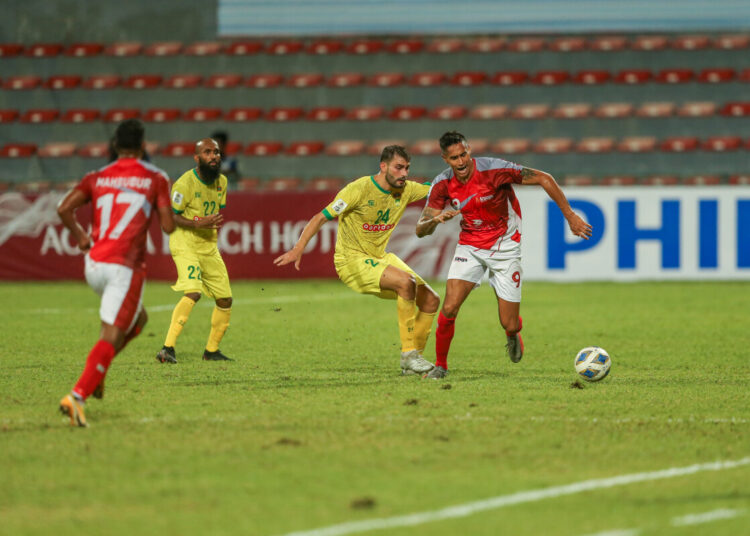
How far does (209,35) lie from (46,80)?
4042mm

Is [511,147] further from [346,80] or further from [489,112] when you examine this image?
[346,80]

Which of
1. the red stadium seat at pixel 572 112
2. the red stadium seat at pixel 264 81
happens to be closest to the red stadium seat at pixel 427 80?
the red stadium seat at pixel 572 112

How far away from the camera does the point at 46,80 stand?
24938 mm

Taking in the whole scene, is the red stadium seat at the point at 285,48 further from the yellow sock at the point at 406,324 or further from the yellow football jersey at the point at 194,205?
the yellow sock at the point at 406,324

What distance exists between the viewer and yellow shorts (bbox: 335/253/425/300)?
28.8ft

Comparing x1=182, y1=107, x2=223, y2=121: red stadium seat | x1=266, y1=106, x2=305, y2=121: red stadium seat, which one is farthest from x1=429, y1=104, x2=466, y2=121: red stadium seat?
x1=182, y1=107, x2=223, y2=121: red stadium seat

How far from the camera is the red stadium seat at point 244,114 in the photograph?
23625 mm

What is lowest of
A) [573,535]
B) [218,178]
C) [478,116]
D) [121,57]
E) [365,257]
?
[573,535]

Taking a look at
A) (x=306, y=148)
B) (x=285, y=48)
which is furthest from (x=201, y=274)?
(x=285, y=48)

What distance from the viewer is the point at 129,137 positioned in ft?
21.0

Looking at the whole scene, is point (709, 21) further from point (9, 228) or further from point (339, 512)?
point (339, 512)

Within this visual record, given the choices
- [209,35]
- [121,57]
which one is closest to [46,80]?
[121,57]

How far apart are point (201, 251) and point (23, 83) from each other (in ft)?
55.1

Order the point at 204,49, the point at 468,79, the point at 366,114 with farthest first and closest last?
1. the point at 204,49
2. the point at 468,79
3. the point at 366,114
